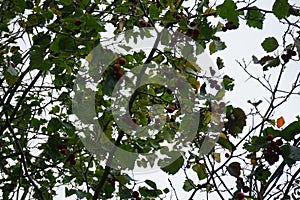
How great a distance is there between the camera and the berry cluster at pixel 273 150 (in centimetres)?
136

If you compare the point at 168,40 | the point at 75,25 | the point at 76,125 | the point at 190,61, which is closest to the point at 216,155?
the point at 190,61

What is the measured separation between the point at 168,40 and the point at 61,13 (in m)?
0.47

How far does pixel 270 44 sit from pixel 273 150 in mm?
412

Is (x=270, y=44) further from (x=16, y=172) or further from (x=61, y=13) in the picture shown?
(x=16, y=172)

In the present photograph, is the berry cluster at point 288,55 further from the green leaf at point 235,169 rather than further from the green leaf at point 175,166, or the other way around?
the green leaf at point 175,166

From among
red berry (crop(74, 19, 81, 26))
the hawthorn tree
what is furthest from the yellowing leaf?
red berry (crop(74, 19, 81, 26))

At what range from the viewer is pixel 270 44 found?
5.02 feet

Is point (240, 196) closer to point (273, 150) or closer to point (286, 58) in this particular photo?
point (273, 150)

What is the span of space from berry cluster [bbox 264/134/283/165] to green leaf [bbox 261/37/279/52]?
1.16ft

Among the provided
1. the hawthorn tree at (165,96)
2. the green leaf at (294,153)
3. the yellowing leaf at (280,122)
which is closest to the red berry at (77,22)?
the hawthorn tree at (165,96)

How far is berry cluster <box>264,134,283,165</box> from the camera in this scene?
1.36m

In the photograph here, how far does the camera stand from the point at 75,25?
4.51ft

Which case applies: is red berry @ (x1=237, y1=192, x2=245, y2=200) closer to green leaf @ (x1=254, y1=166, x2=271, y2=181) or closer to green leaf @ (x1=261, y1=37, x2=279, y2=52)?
green leaf @ (x1=254, y1=166, x2=271, y2=181)

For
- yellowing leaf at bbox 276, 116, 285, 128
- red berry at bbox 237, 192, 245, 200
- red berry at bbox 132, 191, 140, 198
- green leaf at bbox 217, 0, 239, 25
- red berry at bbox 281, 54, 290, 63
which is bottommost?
red berry at bbox 237, 192, 245, 200
